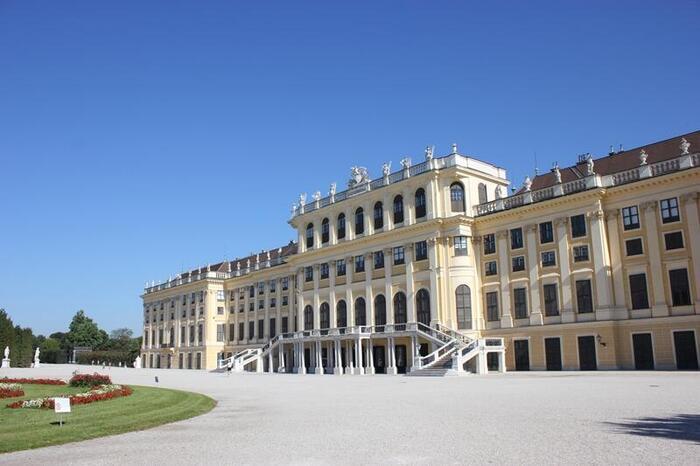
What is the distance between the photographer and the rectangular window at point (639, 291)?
42.6 m

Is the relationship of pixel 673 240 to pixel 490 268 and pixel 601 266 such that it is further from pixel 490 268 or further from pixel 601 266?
pixel 490 268

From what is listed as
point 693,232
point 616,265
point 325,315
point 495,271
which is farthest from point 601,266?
point 325,315

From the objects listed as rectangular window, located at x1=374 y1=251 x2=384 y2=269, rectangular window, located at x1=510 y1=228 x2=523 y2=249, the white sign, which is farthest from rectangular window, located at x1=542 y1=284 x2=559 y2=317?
the white sign

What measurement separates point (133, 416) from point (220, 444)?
5.63 metres

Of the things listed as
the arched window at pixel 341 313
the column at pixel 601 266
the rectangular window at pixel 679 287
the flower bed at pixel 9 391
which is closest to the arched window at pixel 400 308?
the arched window at pixel 341 313

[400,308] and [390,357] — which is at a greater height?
[400,308]

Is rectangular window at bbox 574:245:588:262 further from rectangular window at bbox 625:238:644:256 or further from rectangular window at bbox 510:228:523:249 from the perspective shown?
rectangular window at bbox 510:228:523:249

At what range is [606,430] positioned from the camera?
13.0 metres

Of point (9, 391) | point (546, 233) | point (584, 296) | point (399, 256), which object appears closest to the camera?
point (9, 391)

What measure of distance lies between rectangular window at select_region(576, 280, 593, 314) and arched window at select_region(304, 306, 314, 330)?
2894cm

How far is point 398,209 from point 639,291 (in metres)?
22.5

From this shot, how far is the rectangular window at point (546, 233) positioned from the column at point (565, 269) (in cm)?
71

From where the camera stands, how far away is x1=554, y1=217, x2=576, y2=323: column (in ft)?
151

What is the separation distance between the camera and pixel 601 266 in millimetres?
44344
